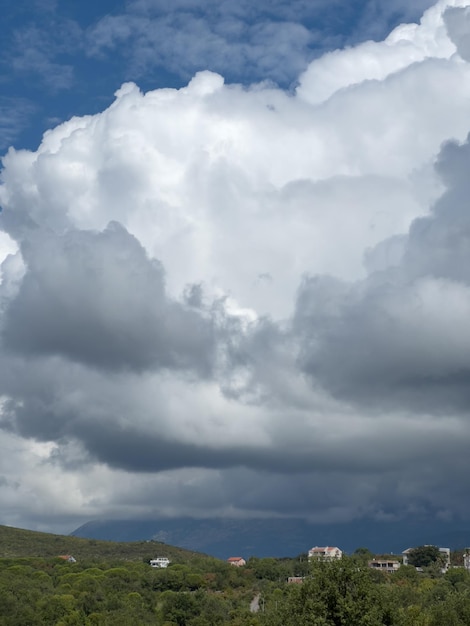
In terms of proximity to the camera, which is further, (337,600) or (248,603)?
(248,603)

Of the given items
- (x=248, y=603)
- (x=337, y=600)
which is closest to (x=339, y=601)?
(x=337, y=600)

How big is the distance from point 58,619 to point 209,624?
1018 inches

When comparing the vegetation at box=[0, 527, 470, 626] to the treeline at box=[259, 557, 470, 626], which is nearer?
the treeline at box=[259, 557, 470, 626]

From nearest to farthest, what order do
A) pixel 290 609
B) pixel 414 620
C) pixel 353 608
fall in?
pixel 353 608 < pixel 290 609 < pixel 414 620

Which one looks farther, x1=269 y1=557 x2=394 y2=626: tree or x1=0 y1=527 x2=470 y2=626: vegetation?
x1=0 y1=527 x2=470 y2=626: vegetation

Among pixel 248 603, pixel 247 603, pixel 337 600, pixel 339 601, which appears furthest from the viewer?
pixel 248 603

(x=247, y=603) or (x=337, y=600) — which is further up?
(x=337, y=600)

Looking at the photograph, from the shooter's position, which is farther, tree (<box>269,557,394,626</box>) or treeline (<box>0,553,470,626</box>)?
treeline (<box>0,553,470,626</box>)

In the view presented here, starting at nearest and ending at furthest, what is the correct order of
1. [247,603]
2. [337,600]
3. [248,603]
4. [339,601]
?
[339,601] < [337,600] < [247,603] < [248,603]

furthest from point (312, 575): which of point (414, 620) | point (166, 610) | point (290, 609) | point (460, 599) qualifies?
point (166, 610)

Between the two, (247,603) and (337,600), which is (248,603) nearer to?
(247,603)

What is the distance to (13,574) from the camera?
195125mm

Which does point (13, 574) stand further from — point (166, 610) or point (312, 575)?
point (312, 575)

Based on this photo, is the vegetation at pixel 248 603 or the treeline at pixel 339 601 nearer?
the treeline at pixel 339 601
